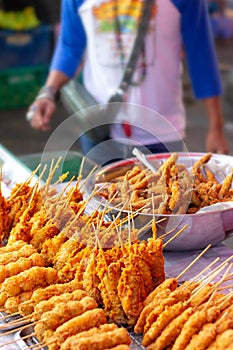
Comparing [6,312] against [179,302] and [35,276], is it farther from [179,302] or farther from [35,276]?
[179,302]

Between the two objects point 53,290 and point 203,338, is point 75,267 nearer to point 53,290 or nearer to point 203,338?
point 53,290

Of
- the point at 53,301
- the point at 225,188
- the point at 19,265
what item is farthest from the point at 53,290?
the point at 225,188

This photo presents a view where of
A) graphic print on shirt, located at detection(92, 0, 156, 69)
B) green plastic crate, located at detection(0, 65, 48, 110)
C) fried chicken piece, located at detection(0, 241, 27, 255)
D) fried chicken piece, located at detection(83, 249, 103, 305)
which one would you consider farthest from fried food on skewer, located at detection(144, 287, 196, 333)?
green plastic crate, located at detection(0, 65, 48, 110)

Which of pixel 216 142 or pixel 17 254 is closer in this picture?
pixel 17 254

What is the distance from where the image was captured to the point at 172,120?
3.75m

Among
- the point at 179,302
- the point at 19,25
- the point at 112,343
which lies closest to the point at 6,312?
the point at 112,343

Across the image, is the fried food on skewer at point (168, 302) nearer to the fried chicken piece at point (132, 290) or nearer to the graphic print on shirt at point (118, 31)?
the fried chicken piece at point (132, 290)

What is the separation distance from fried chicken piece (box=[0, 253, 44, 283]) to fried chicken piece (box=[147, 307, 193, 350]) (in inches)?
20.8

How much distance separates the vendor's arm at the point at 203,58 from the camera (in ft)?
11.4

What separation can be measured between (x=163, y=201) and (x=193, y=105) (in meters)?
5.79

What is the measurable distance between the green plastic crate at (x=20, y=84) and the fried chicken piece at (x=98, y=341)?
5.99 m

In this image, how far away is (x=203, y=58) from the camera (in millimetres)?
3615

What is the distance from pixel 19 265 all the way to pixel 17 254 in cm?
7

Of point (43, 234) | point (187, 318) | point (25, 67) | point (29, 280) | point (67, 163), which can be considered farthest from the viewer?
point (25, 67)
